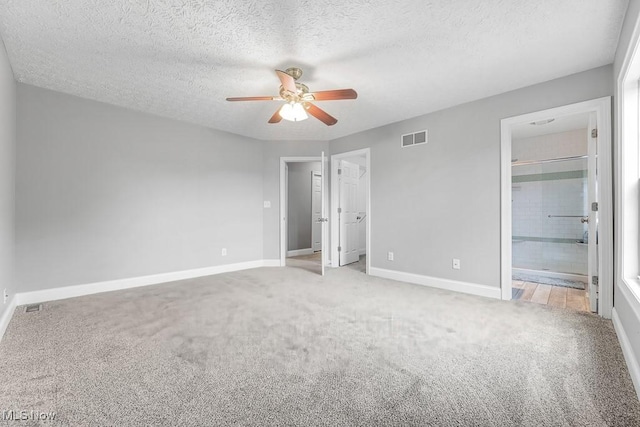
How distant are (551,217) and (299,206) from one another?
192 inches

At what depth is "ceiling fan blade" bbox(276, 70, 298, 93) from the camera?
A: 2.24m

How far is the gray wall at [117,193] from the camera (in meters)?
3.14

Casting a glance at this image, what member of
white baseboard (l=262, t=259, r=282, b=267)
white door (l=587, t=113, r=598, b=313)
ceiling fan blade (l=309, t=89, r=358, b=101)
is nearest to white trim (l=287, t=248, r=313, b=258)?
white baseboard (l=262, t=259, r=282, b=267)

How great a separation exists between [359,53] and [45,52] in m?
2.69

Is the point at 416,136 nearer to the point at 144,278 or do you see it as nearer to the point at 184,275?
the point at 184,275

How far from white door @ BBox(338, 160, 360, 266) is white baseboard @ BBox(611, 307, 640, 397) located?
3.56m

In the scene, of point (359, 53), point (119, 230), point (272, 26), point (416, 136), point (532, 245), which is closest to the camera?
point (272, 26)

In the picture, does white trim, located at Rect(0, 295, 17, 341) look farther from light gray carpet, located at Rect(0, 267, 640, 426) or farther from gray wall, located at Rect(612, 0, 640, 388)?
gray wall, located at Rect(612, 0, 640, 388)

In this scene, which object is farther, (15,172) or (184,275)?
(184,275)

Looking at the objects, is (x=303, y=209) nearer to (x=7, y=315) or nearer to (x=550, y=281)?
(x=550, y=281)

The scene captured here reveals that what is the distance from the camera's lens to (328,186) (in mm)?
5164

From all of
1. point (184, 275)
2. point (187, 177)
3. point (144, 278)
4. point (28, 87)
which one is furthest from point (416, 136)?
point (28, 87)

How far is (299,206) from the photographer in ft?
22.7

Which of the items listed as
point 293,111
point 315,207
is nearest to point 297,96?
point 293,111
